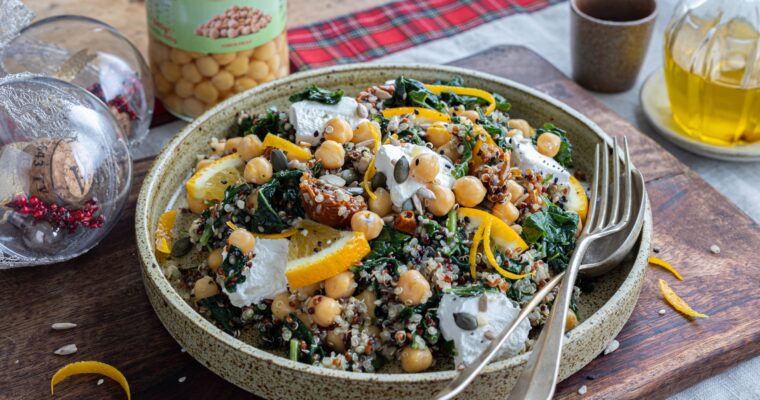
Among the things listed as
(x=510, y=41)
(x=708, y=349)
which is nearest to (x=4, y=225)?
(x=708, y=349)

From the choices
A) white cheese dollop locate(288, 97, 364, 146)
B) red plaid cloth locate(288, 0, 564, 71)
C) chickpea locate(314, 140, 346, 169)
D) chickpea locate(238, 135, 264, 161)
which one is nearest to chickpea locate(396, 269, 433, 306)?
chickpea locate(314, 140, 346, 169)

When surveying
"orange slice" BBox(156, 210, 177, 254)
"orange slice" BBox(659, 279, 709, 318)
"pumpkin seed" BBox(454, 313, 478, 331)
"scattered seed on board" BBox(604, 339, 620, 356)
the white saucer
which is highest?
"pumpkin seed" BBox(454, 313, 478, 331)

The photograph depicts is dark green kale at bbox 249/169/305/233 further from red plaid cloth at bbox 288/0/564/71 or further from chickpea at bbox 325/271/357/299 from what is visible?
red plaid cloth at bbox 288/0/564/71

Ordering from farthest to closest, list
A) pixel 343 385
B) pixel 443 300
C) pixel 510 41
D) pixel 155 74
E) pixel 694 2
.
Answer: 1. pixel 510 41
2. pixel 155 74
3. pixel 694 2
4. pixel 443 300
5. pixel 343 385

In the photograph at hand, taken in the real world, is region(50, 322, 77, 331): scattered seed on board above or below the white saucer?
above

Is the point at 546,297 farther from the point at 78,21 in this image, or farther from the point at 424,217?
the point at 78,21

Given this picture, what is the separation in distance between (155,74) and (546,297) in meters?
2.44

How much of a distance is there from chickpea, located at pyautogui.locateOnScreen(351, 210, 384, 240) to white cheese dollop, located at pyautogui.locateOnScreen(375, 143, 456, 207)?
0.12 m

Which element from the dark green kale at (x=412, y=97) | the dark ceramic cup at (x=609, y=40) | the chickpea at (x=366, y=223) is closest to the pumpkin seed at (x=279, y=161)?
the chickpea at (x=366, y=223)

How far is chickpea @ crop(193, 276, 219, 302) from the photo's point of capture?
273 centimetres

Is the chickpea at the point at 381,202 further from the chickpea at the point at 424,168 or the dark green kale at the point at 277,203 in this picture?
the dark green kale at the point at 277,203

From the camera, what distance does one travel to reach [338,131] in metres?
2.92

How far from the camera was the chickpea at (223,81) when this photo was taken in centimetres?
391

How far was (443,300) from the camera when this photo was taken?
2529 mm
